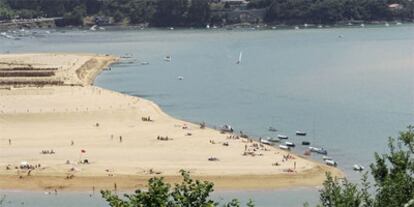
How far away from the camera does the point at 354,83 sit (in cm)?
7356

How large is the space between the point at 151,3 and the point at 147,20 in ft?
15.0

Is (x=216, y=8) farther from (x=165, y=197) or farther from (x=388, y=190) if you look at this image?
(x=165, y=197)

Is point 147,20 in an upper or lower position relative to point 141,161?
lower

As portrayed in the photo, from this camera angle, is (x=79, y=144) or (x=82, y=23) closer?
(x=79, y=144)

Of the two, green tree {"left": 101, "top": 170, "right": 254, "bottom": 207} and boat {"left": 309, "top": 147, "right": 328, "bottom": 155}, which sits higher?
green tree {"left": 101, "top": 170, "right": 254, "bottom": 207}

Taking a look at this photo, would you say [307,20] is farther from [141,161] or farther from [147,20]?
[141,161]

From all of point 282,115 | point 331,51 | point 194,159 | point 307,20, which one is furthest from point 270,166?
point 307,20

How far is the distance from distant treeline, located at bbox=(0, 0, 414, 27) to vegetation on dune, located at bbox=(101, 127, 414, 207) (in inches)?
6380

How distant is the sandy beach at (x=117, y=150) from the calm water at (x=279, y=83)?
159cm

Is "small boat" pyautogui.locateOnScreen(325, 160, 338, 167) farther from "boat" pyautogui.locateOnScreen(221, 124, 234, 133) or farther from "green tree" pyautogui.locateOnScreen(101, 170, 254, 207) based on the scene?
Result: "green tree" pyautogui.locateOnScreen(101, 170, 254, 207)

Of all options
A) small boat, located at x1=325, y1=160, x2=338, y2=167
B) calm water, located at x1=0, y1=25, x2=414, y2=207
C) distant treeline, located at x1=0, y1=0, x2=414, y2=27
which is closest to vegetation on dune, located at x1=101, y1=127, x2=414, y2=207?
calm water, located at x1=0, y1=25, x2=414, y2=207

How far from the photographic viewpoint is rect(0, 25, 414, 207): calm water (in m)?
44.2

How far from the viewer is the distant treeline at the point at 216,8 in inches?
6845

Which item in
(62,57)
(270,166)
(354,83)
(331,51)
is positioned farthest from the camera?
(331,51)
